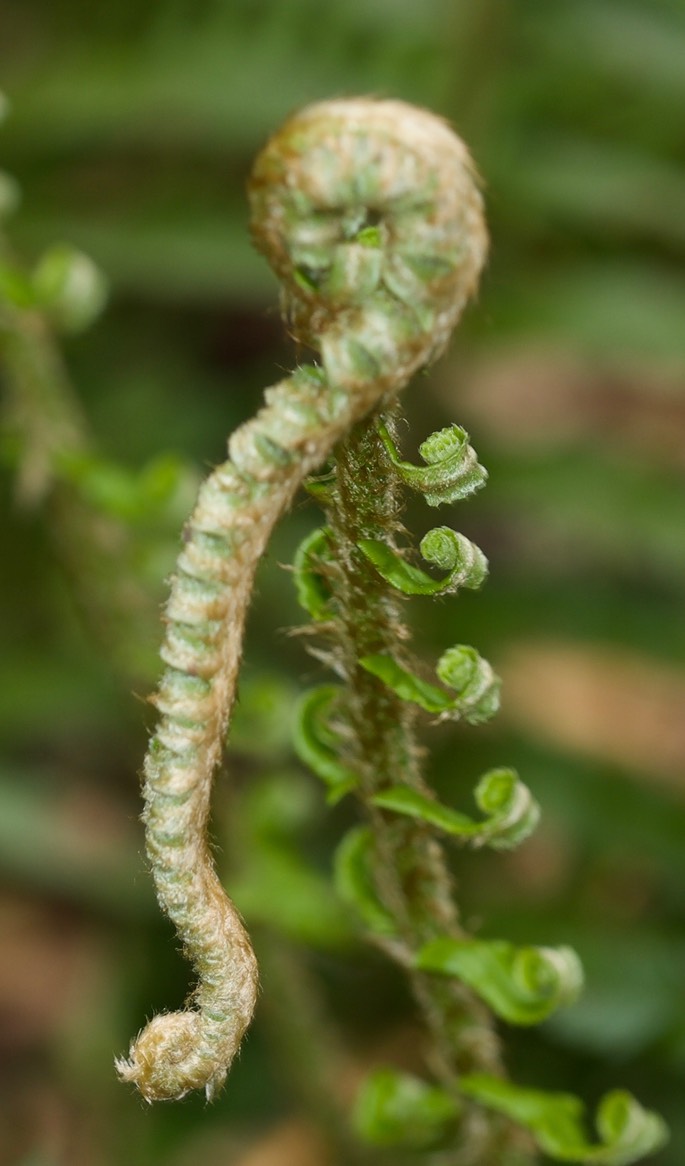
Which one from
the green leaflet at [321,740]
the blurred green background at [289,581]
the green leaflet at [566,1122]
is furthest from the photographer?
the blurred green background at [289,581]

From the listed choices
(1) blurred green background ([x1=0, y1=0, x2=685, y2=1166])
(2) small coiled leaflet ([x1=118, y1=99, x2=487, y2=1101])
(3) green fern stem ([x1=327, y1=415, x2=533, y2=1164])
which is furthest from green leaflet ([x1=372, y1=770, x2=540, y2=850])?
(1) blurred green background ([x1=0, y1=0, x2=685, y2=1166])

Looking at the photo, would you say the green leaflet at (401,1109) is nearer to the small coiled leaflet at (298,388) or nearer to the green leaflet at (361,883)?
the green leaflet at (361,883)

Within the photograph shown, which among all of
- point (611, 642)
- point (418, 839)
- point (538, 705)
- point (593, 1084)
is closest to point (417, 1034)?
point (593, 1084)

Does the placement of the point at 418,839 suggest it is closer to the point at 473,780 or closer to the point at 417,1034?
the point at 473,780

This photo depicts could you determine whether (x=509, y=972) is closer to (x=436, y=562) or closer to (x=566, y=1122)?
(x=566, y=1122)

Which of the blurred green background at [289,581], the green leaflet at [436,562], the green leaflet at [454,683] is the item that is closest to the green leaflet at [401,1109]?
the blurred green background at [289,581]

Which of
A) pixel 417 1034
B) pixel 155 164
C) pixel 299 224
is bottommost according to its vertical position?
pixel 417 1034

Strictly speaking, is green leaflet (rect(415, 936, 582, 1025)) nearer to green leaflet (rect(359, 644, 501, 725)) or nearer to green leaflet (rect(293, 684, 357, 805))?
green leaflet (rect(293, 684, 357, 805))

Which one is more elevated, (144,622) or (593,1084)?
(144,622)
